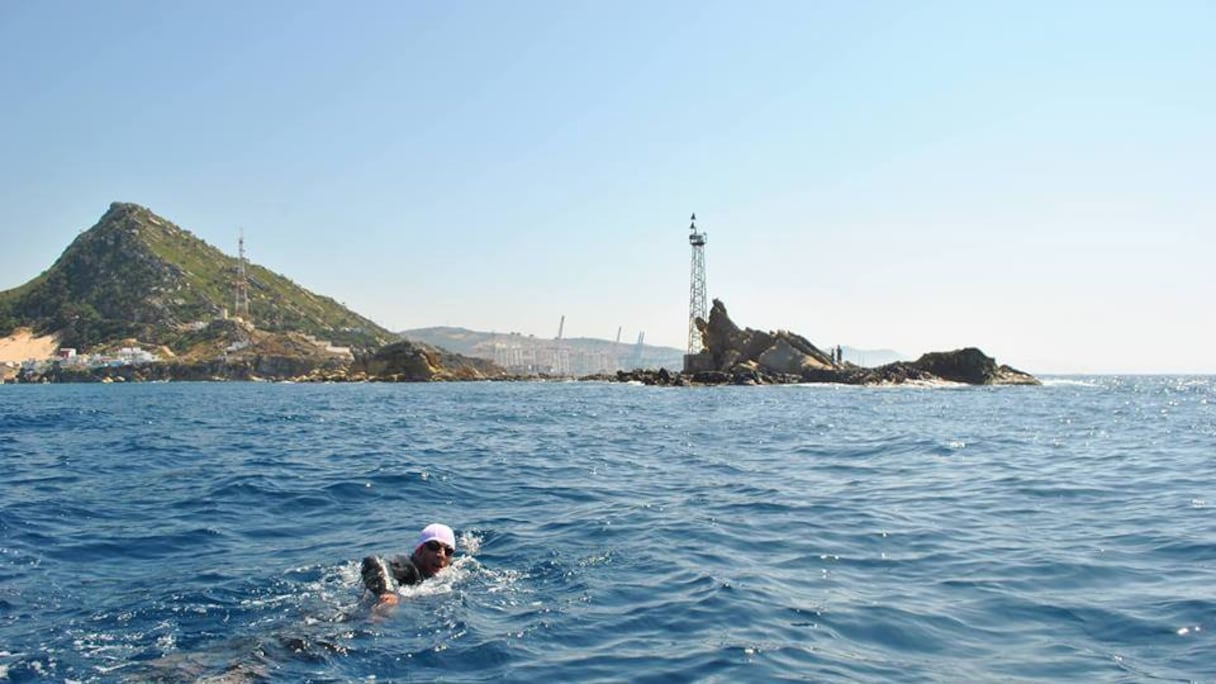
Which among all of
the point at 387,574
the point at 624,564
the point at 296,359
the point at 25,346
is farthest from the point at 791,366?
the point at 25,346

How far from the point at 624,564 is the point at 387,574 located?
3613 millimetres

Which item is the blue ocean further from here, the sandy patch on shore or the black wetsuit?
the sandy patch on shore

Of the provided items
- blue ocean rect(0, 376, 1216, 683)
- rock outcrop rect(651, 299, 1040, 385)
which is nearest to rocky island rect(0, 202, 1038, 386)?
rock outcrop rect(651, 299, 1040, 385)

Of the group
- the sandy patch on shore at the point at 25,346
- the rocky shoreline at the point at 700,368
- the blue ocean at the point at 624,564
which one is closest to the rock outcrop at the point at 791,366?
the rocky shoreline at the point at 700,368

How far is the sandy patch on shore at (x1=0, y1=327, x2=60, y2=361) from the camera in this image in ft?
594

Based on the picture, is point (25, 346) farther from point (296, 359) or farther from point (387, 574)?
point (387, 574)

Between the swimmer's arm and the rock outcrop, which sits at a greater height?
the rock outcrop

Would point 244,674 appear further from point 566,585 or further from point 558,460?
point 558,460

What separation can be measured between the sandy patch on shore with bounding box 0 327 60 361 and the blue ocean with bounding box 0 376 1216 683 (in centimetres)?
18971

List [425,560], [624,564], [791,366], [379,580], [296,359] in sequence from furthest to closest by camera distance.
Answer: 1. [296,359]
2. [791,366]
3. [624,564]
4. [425,560]
5. [379,580]

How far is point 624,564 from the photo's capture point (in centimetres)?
1234

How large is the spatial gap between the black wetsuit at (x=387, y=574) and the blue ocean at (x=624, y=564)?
1.01 ft

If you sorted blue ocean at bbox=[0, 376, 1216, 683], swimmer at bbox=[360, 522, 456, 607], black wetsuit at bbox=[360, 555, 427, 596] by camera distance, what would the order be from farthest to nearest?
swimmer at bbox=[360, 522, 456, 607], black wetsuit at bbox=[360, 555, 427, 596], blue ocean at bbox=[0, 376, 1216, 683]

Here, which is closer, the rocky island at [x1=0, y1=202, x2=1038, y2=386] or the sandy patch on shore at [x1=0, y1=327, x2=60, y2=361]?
the rocky island at [x1=0, y1=202, x2=1038, y2=386]
